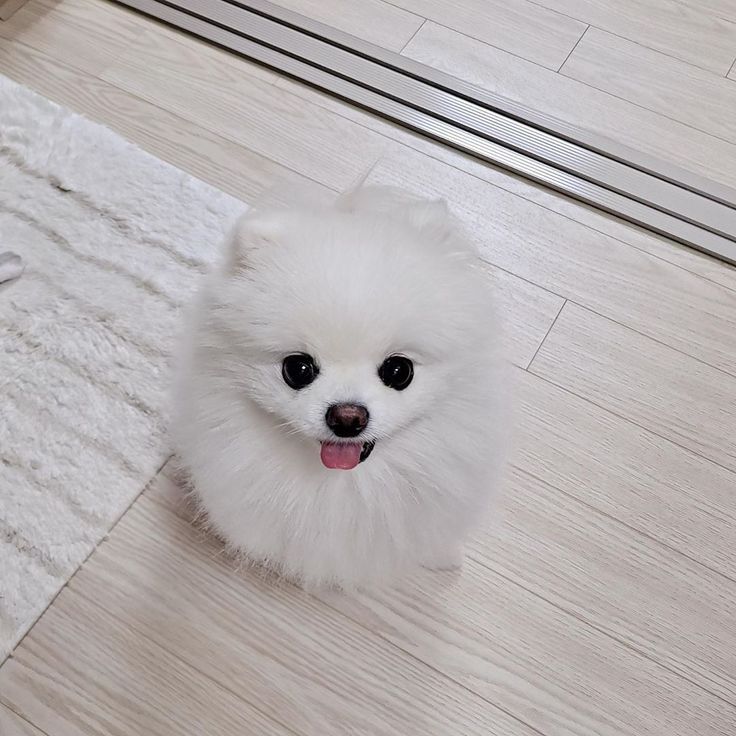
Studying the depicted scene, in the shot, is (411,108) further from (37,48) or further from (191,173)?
(37,48)

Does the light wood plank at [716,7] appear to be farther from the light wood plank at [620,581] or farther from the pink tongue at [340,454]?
the pink tongue at [340,454]

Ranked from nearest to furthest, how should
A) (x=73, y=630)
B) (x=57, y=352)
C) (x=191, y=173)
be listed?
(x=73, y=630) → (x=57, y=352) → (x=191, y=173)

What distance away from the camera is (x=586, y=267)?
1481 millimetres

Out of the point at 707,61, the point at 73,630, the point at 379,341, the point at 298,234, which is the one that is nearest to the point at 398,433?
the point at 379,341

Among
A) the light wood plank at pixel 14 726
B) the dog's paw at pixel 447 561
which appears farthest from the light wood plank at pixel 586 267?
the light wood plank at pixel 14 726

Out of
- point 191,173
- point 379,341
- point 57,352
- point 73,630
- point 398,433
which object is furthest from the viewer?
point 191,173

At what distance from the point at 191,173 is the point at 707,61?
1219mm

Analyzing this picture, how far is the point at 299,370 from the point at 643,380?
0.85 meters

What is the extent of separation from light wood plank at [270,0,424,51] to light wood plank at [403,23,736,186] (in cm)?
4

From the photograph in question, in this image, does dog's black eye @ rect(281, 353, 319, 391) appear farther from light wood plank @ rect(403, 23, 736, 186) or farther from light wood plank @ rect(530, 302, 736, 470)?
light wood plank @ rect(403, 23, 736, 186)

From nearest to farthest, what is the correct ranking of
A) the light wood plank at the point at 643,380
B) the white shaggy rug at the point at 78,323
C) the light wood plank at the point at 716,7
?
1. the white shaggy rug at the point at 78,323
2. the light wood plank at the point at 643,380
3. the light wood plank at the point at 716,7

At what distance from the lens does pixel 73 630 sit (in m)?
1.17

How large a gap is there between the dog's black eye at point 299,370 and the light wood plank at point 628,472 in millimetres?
631

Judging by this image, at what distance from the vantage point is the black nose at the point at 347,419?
0.76 m
